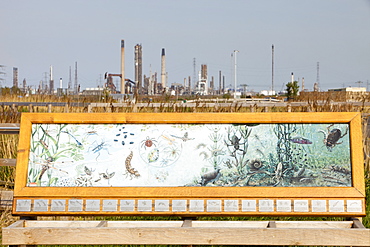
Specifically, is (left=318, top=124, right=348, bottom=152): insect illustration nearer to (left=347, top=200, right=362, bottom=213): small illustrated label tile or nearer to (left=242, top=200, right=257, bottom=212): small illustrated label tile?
(left=347, top=200, right=362, bottom=213): small illustrated label tile

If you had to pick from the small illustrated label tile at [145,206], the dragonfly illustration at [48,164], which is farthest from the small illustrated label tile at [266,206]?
the dragonfly illustration at [48,164]

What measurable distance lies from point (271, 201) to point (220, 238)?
398 millimetres

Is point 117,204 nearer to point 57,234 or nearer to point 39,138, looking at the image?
point 57,234

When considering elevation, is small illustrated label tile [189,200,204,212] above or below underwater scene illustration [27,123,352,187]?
below

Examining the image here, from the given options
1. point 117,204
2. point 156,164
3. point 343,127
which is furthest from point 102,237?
point 343,127

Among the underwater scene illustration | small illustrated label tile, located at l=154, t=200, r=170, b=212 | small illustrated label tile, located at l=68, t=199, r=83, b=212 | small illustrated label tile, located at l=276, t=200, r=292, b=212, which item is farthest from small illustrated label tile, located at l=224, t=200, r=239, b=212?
small illustrated label tile, located at l=68, t=199, r=83, b=212

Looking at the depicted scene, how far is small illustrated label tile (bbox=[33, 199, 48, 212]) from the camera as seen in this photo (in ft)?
11.3

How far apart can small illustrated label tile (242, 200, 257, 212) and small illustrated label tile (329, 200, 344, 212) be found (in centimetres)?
45

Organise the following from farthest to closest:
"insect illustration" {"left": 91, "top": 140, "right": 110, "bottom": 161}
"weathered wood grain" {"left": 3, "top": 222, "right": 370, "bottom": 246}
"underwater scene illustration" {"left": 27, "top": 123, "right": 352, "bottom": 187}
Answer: "insect illustration" {"left": 91, "top": 140, "right": 110, "bottom": 161} < "underwater scene illustration" {"left": 27, "top": 123, "right": 352, "bottom": 187} < "weathered wood grain" {"left": 3, "top": 222, "right": 370, "bottom": 246}

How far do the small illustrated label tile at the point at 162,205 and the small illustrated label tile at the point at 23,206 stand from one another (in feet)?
2.54

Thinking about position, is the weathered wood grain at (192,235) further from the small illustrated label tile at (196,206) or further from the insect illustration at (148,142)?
the insect illustration at (148,142)

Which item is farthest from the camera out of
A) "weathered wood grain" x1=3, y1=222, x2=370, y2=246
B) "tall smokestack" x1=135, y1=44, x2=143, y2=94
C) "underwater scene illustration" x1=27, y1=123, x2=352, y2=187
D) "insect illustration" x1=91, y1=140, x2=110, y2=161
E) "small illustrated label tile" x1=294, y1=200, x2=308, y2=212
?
"tall smokestack" x1=135, y1=44, x2=143, y2=94

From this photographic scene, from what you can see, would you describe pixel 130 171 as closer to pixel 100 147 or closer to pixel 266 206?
pixel 100 147

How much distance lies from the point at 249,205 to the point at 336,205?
20.3 inches
